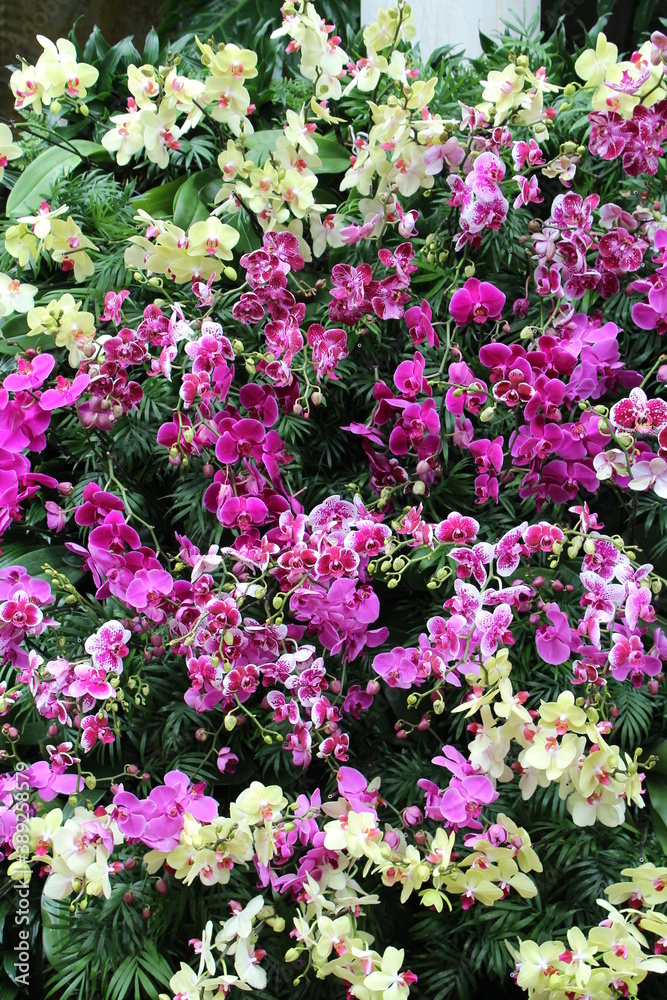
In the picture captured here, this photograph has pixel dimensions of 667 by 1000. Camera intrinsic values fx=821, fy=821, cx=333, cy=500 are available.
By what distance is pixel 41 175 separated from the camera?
158 centimetres

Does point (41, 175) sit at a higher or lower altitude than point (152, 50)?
lower

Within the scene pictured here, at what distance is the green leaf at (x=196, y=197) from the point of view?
1403 mm

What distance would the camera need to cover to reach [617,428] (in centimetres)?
108

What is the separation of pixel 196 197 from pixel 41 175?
0.36 m

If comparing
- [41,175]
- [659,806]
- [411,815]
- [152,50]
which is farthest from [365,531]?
[152,50]

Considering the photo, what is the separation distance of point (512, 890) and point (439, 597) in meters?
0.42

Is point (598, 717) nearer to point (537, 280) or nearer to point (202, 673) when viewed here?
point (202, 673)

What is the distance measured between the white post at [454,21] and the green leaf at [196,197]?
2.21ft

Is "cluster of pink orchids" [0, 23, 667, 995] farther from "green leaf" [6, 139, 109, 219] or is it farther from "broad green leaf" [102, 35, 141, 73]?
"broad green leaf" [102, 35, 141, 73]

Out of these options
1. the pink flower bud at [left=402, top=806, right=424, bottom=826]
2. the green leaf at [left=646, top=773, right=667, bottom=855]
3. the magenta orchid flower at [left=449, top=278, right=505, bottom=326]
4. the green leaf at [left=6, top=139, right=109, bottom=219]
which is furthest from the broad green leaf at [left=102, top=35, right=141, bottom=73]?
the green leaf at [left=646, top=773, right=667, bottom=855]

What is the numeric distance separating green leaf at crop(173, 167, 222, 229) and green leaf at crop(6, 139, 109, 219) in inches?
9.1

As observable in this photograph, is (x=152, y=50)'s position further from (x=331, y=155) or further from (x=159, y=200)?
(x=331, y=155)

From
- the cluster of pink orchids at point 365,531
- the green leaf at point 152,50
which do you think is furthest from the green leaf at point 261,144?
the green leaf at point 152,50

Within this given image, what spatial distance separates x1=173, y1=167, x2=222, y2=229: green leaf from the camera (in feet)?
4.60
